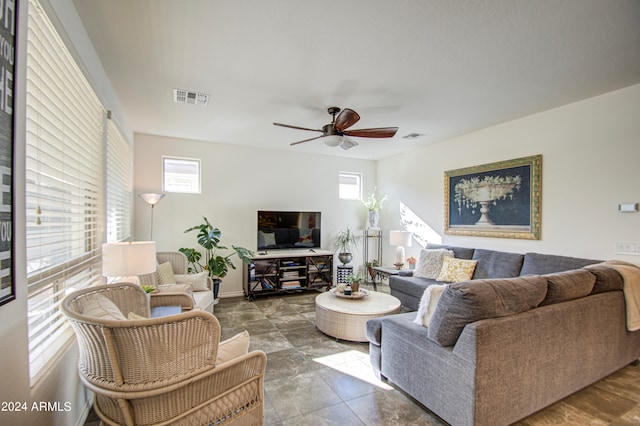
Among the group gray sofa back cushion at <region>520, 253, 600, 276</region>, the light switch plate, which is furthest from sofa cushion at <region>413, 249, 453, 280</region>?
the light switch plate

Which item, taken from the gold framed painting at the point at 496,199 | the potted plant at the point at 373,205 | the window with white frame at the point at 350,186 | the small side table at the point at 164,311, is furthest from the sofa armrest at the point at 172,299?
the window with white frame at the point at 350,186

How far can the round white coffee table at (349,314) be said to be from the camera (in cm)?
312

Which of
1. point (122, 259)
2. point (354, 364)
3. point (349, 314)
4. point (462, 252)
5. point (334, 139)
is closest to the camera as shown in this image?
point (122, 259)

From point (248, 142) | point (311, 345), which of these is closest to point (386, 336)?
point (311, 345)

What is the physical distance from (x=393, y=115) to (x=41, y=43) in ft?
10.3

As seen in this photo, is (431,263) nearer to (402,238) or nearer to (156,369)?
(402,238)

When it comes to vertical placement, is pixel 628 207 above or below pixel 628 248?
above

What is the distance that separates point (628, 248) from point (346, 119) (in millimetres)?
Answer: 2948

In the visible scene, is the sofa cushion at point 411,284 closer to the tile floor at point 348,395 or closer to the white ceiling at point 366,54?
the tile floor at point 348,395

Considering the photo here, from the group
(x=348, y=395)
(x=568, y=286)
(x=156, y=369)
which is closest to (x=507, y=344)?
(x=568, y=286)

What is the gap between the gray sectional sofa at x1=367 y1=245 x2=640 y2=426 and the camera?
1718 mm

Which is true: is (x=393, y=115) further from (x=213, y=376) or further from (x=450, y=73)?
(x=213, y=376)

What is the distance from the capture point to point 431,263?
4.34 metres

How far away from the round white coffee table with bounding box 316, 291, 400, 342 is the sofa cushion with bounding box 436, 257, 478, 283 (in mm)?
991
